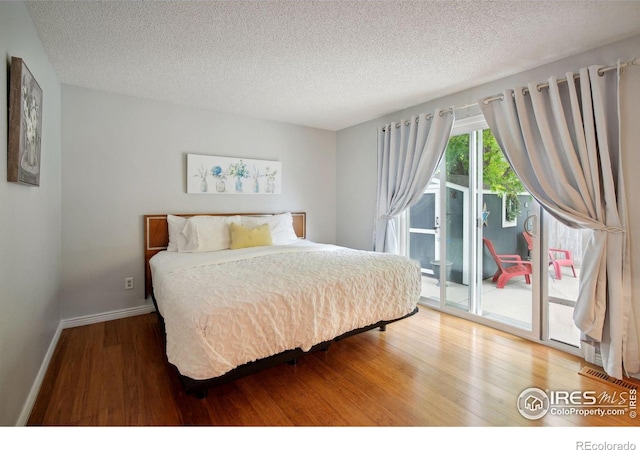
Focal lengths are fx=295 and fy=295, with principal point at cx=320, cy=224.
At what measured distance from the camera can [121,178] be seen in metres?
3.12

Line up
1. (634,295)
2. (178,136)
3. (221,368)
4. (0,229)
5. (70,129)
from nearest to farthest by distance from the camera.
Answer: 1. (0,229)
2. (221,368)
3. (634,295)
4. (70,129)
5. (178,136)

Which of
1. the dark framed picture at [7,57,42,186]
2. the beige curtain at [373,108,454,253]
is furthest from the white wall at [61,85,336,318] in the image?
the beige curtain at [373,108,454,253]

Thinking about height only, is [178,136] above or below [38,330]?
above

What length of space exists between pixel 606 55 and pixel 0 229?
151 inches

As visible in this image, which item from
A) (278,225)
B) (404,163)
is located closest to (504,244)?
(404,163)

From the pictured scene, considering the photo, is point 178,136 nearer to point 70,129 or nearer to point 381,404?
point 70,129

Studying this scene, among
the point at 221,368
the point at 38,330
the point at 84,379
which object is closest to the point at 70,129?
the point at 38,330

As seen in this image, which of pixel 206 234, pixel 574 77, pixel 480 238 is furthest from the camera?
pixel 206 234

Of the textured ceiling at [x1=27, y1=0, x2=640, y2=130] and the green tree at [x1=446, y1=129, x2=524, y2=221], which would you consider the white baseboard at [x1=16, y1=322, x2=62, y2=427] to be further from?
the green tree at [x1=446, y1=129, x2=524, y2=221]

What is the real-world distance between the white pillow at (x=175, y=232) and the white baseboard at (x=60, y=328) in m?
0.77

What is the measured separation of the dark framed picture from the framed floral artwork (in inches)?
64.3

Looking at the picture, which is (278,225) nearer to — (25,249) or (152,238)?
(152,238)

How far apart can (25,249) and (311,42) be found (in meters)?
2.25

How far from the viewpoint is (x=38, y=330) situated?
200 cm
